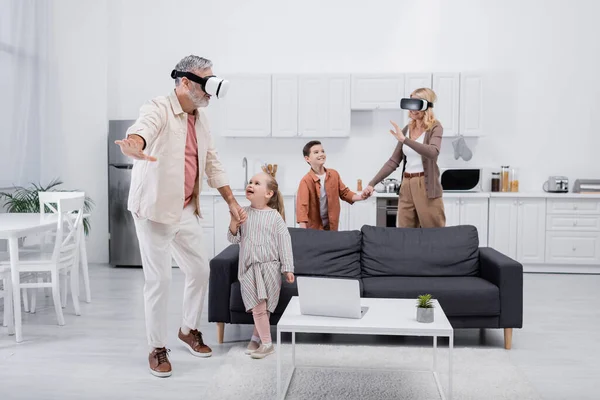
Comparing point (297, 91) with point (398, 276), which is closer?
point (398, 276)

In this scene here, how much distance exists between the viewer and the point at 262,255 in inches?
136

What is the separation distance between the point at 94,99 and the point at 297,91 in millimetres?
2274

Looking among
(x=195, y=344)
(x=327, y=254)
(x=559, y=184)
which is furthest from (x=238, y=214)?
(x=559, y=184)

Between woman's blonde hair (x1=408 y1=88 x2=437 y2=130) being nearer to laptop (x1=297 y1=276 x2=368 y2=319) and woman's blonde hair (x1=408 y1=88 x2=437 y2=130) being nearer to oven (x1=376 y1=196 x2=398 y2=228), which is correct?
laptop (x1=297 y1=276 x2=368 y2=319)

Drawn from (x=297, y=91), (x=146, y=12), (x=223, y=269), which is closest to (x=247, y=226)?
(x=223, y=269)

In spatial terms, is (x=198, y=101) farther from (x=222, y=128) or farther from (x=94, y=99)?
(x=94, y=99)

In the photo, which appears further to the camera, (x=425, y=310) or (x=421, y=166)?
(x=421, y=166)

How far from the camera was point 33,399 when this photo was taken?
296 cm

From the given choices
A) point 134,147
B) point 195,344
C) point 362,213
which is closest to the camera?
point 134,147

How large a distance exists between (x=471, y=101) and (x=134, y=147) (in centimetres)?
470

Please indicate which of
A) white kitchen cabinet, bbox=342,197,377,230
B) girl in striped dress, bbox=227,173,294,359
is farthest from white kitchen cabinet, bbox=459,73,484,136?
girl in striped dress, bbox=227,173,294,359

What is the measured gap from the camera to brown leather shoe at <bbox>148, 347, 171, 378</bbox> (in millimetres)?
3264

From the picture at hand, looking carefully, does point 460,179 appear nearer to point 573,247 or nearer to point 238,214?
point 573,247

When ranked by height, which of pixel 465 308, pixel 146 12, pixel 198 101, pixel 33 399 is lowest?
pixel 33 399
